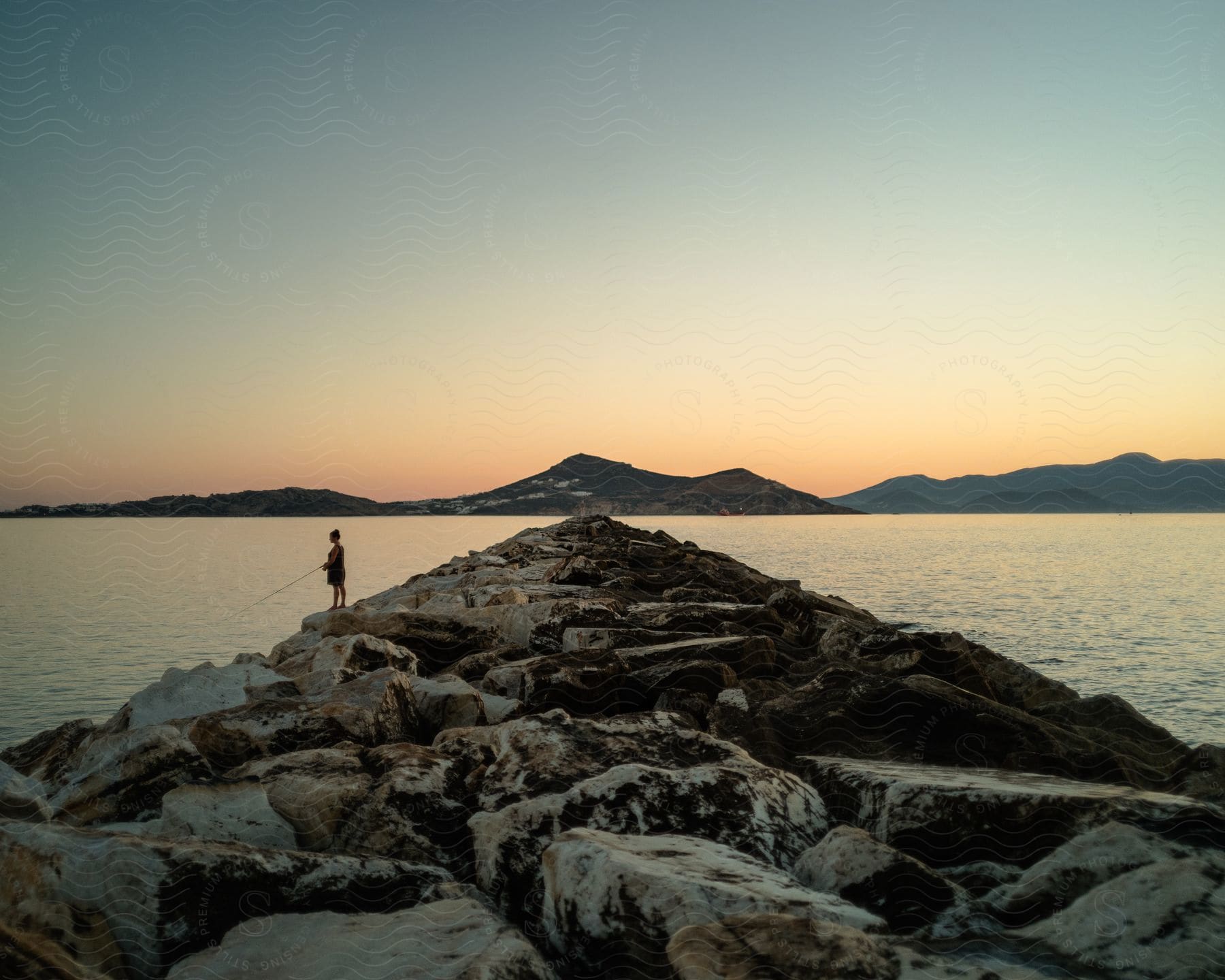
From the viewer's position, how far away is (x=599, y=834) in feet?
9.46

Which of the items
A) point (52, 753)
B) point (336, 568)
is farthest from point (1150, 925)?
point (336, 568)

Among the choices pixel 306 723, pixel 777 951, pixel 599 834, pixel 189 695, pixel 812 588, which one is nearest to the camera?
pixel 777 951

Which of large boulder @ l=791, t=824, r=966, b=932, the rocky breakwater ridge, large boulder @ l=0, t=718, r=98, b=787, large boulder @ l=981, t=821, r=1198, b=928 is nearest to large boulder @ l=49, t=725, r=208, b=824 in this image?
the rocky breakwater ridge

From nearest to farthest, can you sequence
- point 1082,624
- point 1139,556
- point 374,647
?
1. point 374,647
2. point 1082,624
3. point 1139,556

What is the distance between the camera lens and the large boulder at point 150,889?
2.53 m

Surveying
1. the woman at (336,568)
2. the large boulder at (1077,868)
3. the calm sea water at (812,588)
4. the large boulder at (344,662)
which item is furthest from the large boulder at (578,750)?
the woman at (336,568)

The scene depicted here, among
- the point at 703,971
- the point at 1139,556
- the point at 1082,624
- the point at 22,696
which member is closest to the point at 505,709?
the point at 703,971

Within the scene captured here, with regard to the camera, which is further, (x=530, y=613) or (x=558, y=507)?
(x=558, y=507)

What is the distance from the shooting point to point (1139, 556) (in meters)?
31.5

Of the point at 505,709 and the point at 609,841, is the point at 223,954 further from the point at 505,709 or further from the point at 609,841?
the point at 505,709

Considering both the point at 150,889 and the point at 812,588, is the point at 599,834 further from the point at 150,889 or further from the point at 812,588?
the point at 812,588

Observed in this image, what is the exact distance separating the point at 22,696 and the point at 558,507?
4217 centimetres

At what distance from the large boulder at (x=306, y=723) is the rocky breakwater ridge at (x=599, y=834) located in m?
0.01

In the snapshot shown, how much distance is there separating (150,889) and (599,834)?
1488 millimetres
